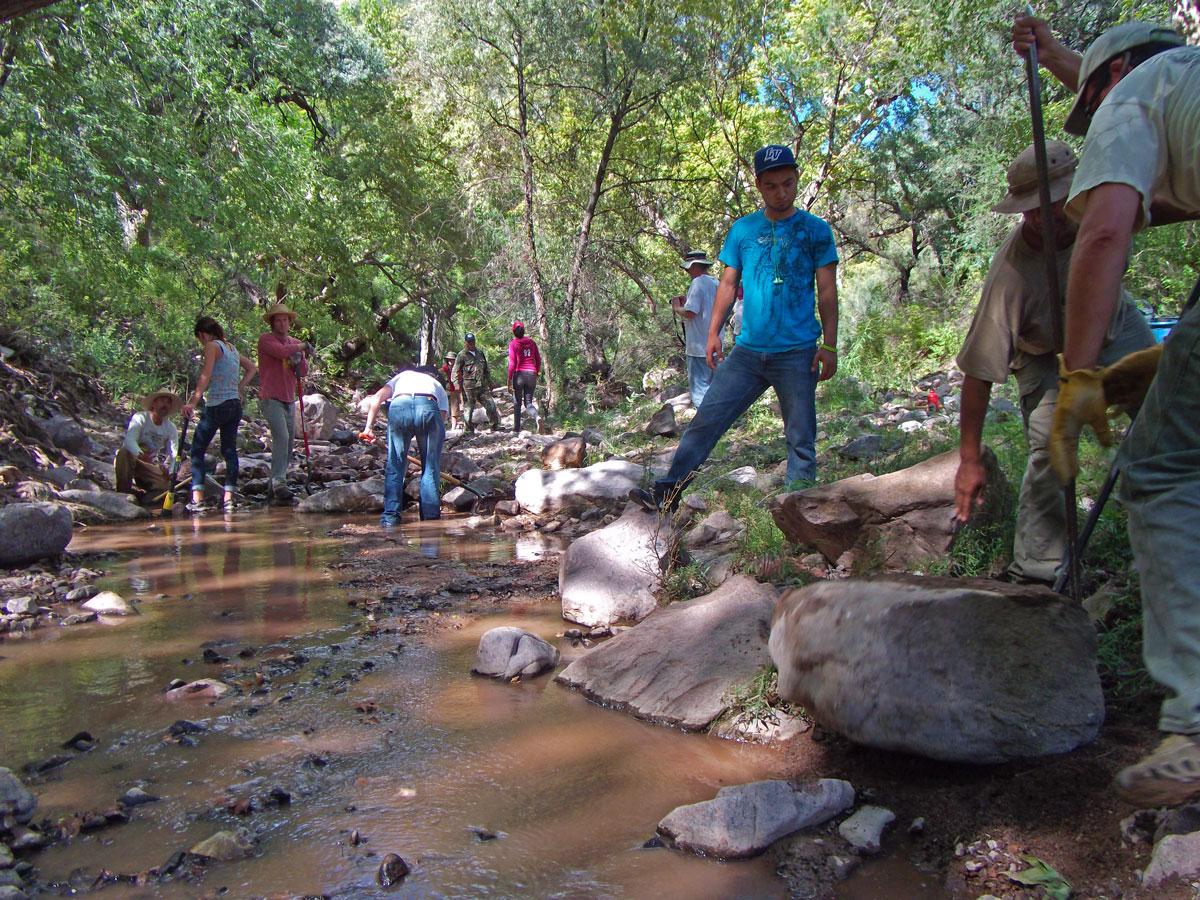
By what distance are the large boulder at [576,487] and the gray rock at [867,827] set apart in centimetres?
514

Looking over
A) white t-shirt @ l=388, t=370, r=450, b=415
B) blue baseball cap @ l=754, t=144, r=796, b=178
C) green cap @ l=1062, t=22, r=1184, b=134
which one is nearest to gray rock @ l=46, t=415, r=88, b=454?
white t-shirt @ l=388, t=370, r=450, b=415

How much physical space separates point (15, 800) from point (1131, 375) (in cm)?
336

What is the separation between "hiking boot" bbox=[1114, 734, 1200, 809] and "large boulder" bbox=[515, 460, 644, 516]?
18.4 ft

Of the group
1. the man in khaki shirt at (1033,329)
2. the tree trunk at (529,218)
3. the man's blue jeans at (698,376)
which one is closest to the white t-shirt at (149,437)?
the man's blue jeans at (698,376)

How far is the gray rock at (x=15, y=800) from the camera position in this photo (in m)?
2.42

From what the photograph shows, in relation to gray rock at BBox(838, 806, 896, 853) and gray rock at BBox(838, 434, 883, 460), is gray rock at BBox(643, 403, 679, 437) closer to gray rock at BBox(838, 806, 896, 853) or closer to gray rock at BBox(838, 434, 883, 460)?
gray rock at BBox(838, 434, 883, 460)

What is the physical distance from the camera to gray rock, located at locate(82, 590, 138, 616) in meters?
4.72

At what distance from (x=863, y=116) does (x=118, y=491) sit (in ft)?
47.1

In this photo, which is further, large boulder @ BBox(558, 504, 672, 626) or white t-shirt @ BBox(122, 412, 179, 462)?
white t-shirt @ BBox(122, 412, 179, 462)

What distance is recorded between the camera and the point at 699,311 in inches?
380

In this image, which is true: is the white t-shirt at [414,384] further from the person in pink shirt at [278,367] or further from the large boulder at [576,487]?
the person in pink shirt at [278,367]

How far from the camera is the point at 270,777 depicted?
271 cm

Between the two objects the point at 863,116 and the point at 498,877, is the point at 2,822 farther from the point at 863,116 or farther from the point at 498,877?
the point at 863,116

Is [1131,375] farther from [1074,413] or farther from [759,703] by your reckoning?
[759,703]
